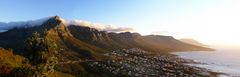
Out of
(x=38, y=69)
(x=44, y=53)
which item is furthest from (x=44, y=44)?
(x=38, y=69)

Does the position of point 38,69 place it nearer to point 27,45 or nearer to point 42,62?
point 42,62

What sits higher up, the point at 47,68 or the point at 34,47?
the point at 34,47

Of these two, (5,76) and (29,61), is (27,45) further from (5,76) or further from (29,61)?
(5,76)

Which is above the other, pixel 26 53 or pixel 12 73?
pixel 26 53

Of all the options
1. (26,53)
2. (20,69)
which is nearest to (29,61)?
(26,53)

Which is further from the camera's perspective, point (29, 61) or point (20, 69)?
point (29, 61)

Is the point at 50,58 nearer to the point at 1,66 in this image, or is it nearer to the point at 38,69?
the point at 38,69

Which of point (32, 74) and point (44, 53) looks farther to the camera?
point (44, 53)
